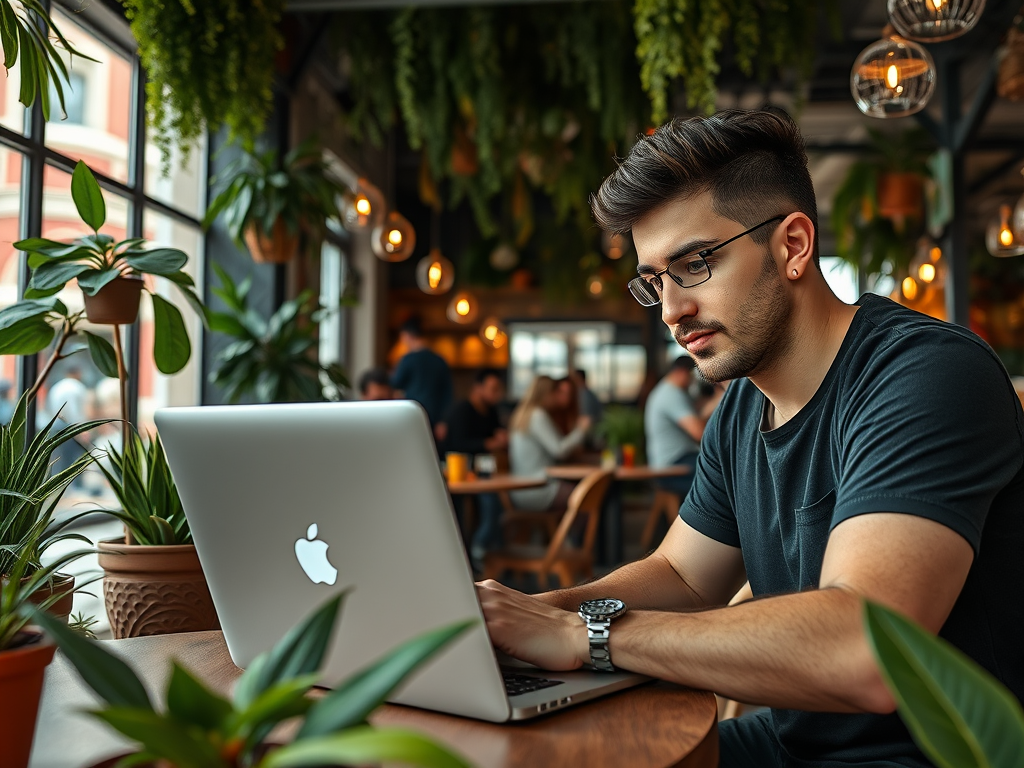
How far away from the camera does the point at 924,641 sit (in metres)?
0.53

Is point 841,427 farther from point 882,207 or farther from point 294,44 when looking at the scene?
point 882,207

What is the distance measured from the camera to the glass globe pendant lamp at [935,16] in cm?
303

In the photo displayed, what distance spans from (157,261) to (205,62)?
1.80m

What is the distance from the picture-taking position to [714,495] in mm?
1558

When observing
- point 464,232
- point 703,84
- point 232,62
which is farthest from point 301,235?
point 464,232

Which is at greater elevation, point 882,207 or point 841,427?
point 882,207

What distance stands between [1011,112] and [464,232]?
5902mm

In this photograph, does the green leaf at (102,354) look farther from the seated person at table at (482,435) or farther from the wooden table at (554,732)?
the seated person at table at (482,435)

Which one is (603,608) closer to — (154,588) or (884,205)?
(154,588)

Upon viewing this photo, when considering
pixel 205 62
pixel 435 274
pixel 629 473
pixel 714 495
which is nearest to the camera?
pixel 714 495

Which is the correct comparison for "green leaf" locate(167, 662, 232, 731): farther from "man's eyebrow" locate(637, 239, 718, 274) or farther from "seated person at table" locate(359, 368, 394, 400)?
"seated person at table" locate(359, 368, 394, 400)

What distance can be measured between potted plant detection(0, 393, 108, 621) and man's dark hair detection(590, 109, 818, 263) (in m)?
0.99

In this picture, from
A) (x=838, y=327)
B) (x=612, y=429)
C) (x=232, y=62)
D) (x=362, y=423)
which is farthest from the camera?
(x=612, y=429)

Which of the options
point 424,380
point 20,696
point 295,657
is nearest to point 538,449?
point 424,380
